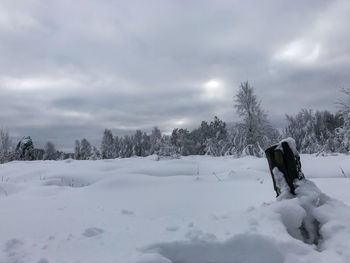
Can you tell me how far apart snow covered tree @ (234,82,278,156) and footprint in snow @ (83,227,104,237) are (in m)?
18.6

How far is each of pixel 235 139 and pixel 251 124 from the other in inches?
64.3

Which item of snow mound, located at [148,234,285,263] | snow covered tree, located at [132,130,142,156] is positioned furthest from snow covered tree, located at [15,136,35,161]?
snow covered tree, located at [132,130,142,156]

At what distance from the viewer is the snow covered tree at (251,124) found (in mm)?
20906

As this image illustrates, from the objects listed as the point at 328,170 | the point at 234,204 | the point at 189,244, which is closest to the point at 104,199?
the point at 234,204

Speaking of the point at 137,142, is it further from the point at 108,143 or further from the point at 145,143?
the point at 108,143

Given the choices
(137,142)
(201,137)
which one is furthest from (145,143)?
(201,137)

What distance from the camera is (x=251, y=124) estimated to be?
21.3 metres

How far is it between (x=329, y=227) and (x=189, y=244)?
1.31 m

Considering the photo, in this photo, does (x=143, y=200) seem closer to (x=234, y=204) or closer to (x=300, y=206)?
(x=234, y=204)

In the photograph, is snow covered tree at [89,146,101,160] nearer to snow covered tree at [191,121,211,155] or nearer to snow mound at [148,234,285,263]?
snow covered tree at [191,121,211,155]

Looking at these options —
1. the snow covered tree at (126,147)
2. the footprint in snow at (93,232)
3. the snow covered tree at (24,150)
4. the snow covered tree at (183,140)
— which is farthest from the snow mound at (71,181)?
the snow covered tree at (126,147)

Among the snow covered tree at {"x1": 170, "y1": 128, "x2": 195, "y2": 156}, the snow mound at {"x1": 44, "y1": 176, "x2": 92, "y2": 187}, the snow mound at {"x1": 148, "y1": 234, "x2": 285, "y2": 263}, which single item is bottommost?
the snow mound at {"x1": 148, "y1": 234, "x2": 285, "y2": 263}

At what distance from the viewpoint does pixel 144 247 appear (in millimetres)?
2357

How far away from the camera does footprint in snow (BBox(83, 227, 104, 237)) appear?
8.67ft
